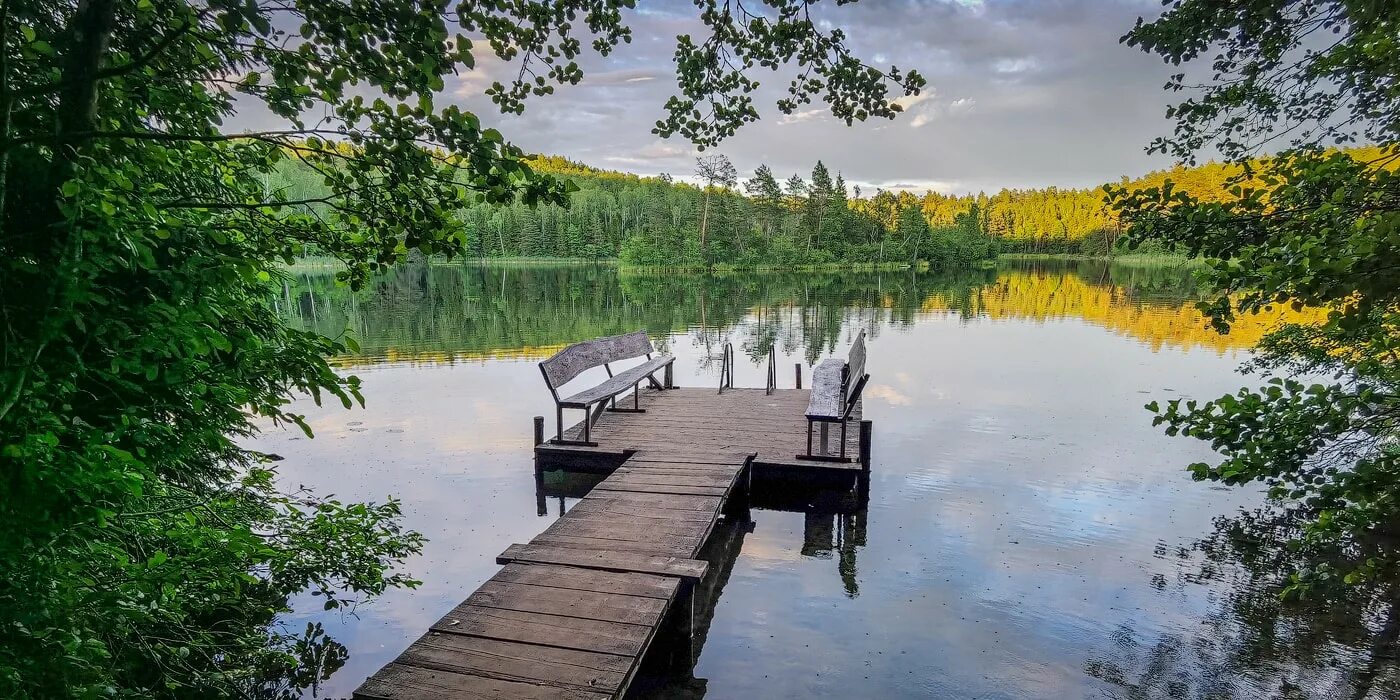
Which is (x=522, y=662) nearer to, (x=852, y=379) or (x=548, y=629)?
(x=548, y=629)

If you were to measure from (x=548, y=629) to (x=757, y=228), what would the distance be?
254ft

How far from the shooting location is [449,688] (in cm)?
370

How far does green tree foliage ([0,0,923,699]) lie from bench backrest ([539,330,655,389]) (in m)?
5.85

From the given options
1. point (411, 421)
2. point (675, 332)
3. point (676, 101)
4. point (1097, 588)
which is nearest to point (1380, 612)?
point (1097, 588)

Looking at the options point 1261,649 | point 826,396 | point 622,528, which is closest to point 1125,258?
point 826,396

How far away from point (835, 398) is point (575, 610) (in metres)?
5.28

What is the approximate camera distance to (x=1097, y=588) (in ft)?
20.6

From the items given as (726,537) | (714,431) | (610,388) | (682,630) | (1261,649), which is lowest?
(726,537)

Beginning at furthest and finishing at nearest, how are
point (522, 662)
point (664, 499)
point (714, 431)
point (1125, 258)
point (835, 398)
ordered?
1. point (1125, 258)
2. point (714, 431)
3. point (835, 398)
4. point (664, 499)
5. point (522, 662)

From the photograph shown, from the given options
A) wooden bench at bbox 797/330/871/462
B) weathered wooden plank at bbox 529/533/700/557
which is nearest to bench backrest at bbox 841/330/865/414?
wooden bench at bbox 797/330/871/462

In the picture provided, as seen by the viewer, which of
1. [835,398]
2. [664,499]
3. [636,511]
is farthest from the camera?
[835,398]

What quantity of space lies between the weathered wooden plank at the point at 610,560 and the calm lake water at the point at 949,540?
0.81m

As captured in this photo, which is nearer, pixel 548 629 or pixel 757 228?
pixel 548 629

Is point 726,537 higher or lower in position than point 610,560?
lower
